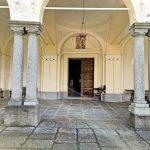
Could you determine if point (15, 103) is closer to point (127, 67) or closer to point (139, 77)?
point (139, 77)

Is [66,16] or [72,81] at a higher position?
[66,16]

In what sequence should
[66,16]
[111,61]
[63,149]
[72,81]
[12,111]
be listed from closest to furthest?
[63,149]
[12,111]
[66,16]
[111,61]
[72,81]

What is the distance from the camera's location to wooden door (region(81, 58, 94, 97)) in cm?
1550

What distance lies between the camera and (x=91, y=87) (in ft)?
50.9

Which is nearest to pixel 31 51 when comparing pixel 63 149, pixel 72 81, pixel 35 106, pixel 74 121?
pixel 35 106

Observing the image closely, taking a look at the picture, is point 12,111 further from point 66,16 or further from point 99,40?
point 99,40

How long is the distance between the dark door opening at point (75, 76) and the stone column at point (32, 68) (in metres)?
9.95

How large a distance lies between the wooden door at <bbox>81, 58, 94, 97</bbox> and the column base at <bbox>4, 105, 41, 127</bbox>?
949cm

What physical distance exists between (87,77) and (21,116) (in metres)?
9.71

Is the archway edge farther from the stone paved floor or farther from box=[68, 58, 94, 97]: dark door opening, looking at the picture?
box=[68, 58, 94, 97]: dark door opening

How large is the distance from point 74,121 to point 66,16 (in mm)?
6734

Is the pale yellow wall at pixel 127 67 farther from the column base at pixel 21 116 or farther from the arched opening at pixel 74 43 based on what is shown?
the column base at pixel 21 116

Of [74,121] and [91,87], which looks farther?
[91,87]

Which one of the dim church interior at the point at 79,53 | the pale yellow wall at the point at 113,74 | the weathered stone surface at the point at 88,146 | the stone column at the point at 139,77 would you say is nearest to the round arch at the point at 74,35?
the dim church interior at the point at 79,53
